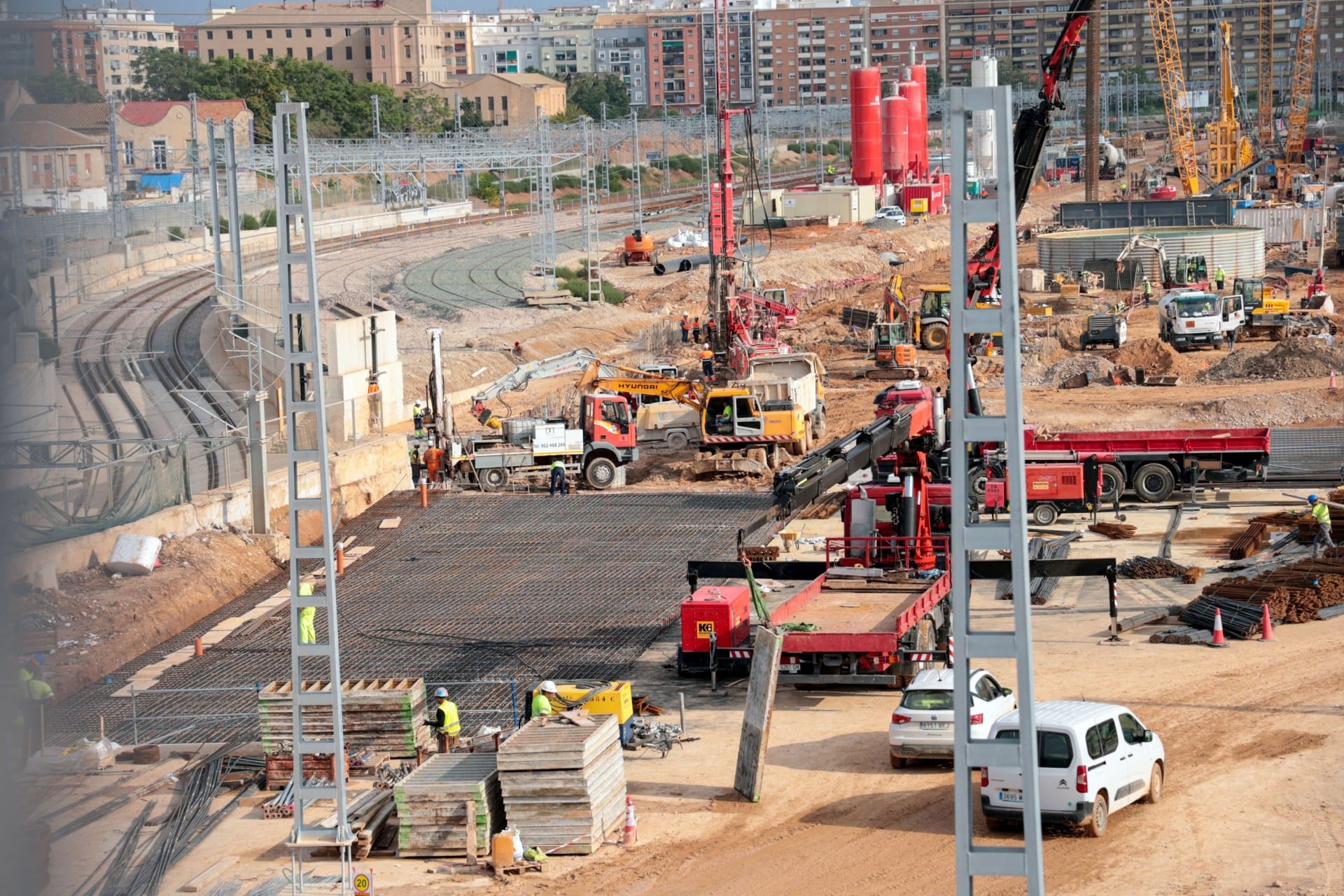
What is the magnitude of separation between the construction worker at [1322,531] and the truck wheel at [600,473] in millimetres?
13554

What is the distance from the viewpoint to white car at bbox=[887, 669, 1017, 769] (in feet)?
49.9

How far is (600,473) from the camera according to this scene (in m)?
31.8

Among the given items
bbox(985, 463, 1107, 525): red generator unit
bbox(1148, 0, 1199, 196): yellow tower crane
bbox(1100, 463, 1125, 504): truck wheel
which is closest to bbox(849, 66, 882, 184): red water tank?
bbox(1148, 0, 1199, 196): yellow tower crane

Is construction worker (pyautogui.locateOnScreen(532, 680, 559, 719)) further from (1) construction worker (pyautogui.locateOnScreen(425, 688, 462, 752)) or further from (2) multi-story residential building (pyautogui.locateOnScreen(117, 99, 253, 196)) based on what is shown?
(2) multi-story residential building (pyautogui.locateOnScreen(117, 99, 253, 196))

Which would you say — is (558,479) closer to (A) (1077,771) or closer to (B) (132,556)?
(B) (132,556)

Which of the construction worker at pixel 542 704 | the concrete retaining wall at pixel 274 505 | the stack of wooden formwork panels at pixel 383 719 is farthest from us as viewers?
the concrete retaining wall at pixel 274 505

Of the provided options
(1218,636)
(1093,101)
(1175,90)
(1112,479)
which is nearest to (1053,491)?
(1112,479)

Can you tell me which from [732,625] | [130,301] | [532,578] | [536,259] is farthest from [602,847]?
[536,259]

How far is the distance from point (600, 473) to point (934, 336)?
17.9 m

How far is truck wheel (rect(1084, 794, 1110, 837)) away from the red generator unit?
1256 centimetres

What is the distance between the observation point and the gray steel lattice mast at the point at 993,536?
28.4 ft

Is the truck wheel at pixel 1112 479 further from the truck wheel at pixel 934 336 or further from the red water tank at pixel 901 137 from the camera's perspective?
the red water tank at pixel 901 137

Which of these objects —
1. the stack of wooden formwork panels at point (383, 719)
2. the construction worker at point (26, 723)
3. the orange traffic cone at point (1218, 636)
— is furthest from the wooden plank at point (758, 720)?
the construction worker at point (26, 723)

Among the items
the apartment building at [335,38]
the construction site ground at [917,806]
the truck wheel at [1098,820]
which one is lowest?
the construction site ground at [917,806]
